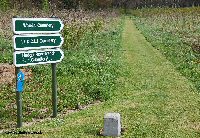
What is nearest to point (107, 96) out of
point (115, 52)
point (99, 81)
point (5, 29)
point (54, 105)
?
point (99, 81)

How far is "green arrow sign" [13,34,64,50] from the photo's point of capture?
7.18 metres

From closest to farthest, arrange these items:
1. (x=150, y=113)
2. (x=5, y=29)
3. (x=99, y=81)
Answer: (x=150, y=113)
(x=99, y=81)
(x=5, y=29)

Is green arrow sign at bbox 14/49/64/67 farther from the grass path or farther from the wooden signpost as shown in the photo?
the grass path

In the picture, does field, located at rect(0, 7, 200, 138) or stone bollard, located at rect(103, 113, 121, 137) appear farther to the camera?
field, located at rect(0, 7, 200, 138)

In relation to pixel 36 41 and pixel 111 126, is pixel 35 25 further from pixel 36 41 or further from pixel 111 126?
pixel 111 126

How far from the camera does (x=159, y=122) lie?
770 cm

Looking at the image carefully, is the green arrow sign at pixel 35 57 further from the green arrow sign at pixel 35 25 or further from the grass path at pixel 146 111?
the grass path at pixel 146 111

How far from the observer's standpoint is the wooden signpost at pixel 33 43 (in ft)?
23.5

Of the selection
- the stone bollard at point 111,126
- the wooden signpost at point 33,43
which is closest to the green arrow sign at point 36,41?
the wooden signpost at point 33,43

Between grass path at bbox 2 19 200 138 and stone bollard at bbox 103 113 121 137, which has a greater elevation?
stone bollard at bbox 103 113 121 137

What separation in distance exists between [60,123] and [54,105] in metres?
0.59

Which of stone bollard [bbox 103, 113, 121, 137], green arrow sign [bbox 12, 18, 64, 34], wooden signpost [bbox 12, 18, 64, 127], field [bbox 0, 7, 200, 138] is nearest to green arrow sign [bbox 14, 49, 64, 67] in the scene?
wooden signpost [bbox 12, 18, 64, 127]

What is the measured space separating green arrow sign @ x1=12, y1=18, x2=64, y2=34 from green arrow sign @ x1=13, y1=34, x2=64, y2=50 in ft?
0.30

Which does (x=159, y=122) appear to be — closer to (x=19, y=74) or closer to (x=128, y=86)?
(x=19, y=74)
